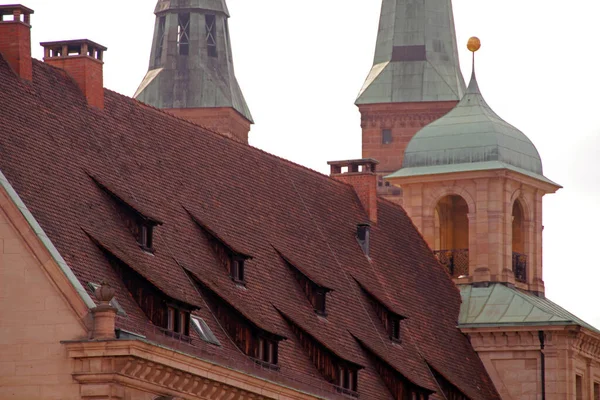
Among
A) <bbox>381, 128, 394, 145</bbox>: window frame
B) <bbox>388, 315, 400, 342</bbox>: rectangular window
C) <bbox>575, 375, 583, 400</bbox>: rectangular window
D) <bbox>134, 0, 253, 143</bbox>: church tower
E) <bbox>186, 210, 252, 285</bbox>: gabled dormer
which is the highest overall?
<bbox>134, 0, 253, 143</bbox>: church tower

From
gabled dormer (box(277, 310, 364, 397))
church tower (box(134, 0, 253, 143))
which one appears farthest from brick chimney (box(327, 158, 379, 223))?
church tower (box(134, 0, 253, 143))

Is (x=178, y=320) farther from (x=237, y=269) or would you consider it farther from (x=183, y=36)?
(x=183, y=36)

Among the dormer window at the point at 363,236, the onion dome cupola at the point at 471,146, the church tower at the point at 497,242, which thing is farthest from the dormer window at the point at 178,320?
the onion dome cupola at the point at 471,146

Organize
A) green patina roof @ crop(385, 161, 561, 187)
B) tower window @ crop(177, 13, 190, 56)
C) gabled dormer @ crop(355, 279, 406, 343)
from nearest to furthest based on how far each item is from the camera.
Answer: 1. gabled dormer @ crop(355, 279, 406, 343)
2. green patina roof @ crop(385, 161, 561, 187)
3. tower window @ crop(177, 13, 190, 56)

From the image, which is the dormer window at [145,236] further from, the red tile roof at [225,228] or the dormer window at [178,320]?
the dormer window at [178,320]

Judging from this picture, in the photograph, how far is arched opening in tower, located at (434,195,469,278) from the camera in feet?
281

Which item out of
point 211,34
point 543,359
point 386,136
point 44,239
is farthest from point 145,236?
point 386,136

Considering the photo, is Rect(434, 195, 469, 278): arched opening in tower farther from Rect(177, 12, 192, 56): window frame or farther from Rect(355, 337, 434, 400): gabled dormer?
Rect(177, 12, 192, 56): window frame

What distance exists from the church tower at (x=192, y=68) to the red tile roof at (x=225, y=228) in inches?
1136

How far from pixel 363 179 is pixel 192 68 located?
3157 centimetres

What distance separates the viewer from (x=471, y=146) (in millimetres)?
85562

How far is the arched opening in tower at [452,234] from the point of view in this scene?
8550 centimetres

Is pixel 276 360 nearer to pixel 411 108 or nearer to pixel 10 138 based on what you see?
pixel 10 138

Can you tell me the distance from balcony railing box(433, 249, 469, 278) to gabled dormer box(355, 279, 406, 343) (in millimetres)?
11864
